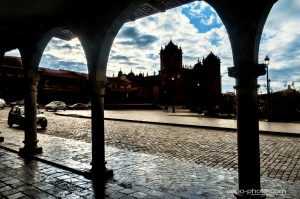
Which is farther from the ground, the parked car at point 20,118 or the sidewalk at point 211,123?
the parked car at point 20,118

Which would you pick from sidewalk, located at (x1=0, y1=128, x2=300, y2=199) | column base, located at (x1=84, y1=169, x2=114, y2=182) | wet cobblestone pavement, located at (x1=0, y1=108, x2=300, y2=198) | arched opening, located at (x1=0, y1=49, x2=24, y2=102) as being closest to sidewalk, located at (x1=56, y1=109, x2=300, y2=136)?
wet cobblestone pavement, located at (x1=0, y1=108, x2=300, y2=198)

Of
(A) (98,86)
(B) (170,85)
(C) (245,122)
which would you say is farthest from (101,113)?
(B) (170,85)

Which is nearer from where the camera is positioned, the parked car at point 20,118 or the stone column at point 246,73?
the stone column at point 246,73

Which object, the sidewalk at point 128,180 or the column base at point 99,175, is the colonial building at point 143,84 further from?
the column base at point 99,175

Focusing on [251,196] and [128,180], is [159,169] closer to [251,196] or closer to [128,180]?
[128,180]

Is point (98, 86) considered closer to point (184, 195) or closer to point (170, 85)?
point (184, 195)

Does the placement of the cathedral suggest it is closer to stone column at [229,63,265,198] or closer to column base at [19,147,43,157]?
column base at [19,147,43,157]

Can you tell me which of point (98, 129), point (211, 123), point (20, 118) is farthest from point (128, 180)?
point (211, 123)

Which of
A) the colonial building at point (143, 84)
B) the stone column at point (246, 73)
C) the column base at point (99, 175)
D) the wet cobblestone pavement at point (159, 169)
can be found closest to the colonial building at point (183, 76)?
the colonial building at point (143, 84)

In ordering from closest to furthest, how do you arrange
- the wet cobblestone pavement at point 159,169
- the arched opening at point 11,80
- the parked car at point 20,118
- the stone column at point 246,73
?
the stone column at point 246,73 < the wet cobblestone pavement at point 159,169 < the parked car at point 20,118 < the arched opening at point 11,80

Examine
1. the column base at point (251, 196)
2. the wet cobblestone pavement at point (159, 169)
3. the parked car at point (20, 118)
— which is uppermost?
the parked car at point (20, 118)

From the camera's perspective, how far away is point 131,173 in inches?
241

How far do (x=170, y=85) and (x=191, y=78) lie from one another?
28.6 feet

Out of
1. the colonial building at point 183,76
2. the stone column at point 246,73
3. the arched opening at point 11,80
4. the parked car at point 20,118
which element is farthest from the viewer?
the colonial building at point 183,76
